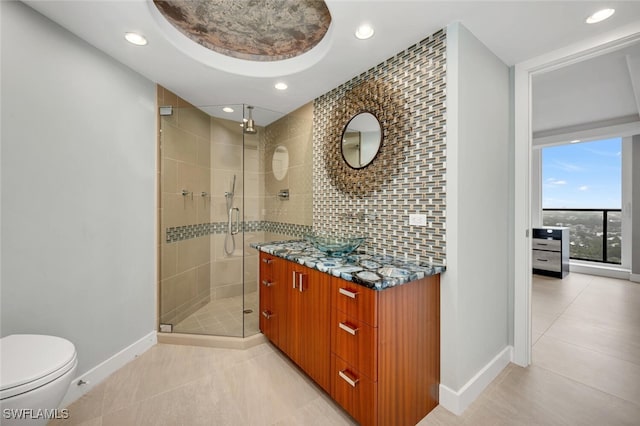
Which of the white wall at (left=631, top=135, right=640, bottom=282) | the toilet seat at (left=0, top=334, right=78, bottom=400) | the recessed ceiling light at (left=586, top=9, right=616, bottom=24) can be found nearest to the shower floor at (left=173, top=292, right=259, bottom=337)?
the toilet seat at (left=0, top=334, right=78, bottom=400)

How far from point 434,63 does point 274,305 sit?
2.19 meters

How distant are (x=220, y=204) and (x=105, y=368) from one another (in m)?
1.65

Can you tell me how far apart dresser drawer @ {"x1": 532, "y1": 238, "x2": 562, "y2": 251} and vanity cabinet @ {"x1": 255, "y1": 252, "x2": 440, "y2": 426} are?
4.25m

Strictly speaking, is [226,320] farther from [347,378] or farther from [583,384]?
[583,384]

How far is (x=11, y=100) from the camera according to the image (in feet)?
4.72

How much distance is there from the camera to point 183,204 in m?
2.74

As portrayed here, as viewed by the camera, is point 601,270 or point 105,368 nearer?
point 105,368

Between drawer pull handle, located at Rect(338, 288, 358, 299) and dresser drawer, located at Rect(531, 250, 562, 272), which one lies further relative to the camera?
dresser drawer, located at Rect(531, 250, 562, 272)

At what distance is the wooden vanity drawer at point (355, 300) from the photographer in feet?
4.29

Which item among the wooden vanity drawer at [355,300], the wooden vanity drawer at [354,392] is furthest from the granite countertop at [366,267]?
the wooden vanity drawer at [354,392]

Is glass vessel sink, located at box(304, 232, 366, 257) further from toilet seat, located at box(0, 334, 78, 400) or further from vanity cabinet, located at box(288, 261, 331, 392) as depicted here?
toilet seat, located at box(0, 334, 78, 400)

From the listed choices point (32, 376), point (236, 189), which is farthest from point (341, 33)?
point (32, 376)

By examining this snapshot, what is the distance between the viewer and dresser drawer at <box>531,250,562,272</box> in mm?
4384

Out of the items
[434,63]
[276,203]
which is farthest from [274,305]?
[434,63]
